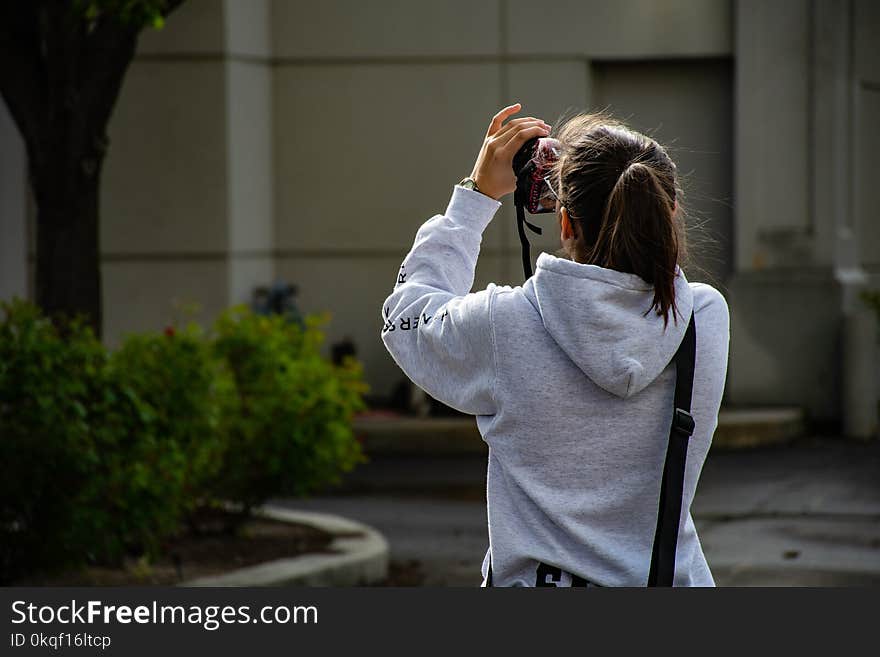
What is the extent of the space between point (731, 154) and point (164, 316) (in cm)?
594

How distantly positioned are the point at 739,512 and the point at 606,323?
26.4 ft

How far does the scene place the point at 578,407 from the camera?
2.25m

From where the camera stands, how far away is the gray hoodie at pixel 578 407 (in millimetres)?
2240

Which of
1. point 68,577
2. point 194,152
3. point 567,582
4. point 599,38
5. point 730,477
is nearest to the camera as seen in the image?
point 567,582

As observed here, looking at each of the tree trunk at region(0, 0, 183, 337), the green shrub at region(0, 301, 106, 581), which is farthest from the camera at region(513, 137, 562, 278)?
the tree trunk at region(0, 0, 183, 337)

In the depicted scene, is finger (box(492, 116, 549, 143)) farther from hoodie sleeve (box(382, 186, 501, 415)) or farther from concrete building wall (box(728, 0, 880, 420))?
concrete building wall (box(728, 0, 880, 420))

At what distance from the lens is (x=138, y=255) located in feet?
44.1

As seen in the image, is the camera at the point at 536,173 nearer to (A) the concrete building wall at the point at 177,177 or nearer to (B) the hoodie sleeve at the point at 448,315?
(B) the hoodie sleeve at the point at 448,315

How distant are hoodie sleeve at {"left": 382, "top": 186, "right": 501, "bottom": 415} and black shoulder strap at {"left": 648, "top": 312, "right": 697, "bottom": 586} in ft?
0.98

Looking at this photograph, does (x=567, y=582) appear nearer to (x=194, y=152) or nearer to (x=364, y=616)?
(x=364, y=616)

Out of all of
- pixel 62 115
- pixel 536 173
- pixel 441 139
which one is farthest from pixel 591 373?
pixel 441 139

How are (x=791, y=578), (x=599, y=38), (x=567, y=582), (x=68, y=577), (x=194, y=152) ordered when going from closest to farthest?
1. (x=567, y=582)
2. (x=68, y=577)
3. (x=791, y=578)
4. (x=194, y=152)
5. (x=599, y=38)

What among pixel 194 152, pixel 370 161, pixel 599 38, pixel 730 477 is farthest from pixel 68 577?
pixel 599 38

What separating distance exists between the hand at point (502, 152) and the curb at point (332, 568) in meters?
4.67
